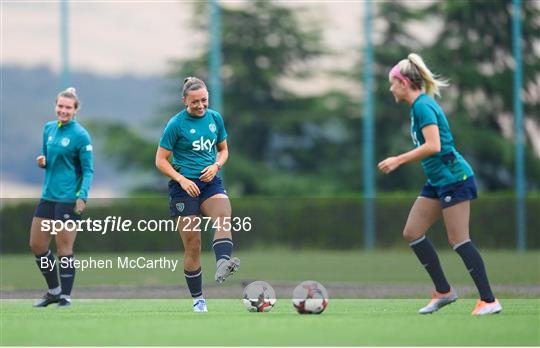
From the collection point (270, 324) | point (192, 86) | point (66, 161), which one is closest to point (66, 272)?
point (66, 161)

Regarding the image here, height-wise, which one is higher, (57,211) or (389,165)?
(389,165)

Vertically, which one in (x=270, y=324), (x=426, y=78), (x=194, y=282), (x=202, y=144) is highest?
(x=426, y=78)

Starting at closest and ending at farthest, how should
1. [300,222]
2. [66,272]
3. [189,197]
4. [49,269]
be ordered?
1. [189,197]
2. [66,272]
3. [49,269]
4. [300,222]

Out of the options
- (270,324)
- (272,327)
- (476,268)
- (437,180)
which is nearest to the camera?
(272,327)

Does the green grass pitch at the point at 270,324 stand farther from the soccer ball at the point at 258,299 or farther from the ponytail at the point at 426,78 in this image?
the ponytail at the point at 426,78

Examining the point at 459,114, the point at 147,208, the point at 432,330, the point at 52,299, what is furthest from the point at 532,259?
the point at 432,330

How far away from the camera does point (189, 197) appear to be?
9859 millimetres

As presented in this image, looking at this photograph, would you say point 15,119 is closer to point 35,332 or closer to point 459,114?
point 459,114

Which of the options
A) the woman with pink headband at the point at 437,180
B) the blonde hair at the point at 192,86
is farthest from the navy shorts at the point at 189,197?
the woman with pink headband at the point at 437,180

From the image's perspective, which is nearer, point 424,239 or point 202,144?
point 424,239

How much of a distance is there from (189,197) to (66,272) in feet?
5.86

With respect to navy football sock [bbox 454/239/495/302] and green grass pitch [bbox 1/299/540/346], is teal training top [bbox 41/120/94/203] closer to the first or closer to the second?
green grass pitch [bbox 1/299/540/346]

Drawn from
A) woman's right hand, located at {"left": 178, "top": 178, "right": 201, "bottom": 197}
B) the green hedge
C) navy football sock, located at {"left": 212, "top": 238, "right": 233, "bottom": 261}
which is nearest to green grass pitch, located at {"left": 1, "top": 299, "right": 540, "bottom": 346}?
navy football sock, located at {"left": 212, "top": 238, "right": 233, "bottom": 261}

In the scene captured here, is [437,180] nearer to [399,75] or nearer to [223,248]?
[399,75]
